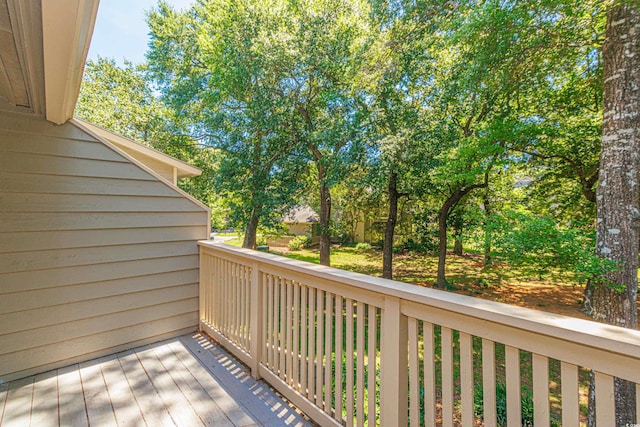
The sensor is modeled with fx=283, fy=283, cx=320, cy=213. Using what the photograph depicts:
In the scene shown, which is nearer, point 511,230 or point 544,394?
point 544,394

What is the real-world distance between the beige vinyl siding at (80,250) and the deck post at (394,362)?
7.96ft

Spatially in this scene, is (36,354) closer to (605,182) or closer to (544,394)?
(544,394)

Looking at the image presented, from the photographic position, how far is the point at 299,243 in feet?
55.8

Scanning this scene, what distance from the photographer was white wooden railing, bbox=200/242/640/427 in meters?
0.84

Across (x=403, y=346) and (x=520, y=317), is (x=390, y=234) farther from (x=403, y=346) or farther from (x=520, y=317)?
(x=520, y=317)

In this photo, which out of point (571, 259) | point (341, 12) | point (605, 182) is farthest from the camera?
point (341, 12)

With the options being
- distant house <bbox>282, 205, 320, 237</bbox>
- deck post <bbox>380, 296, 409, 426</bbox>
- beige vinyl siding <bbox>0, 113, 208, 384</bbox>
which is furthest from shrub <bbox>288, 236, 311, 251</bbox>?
deck post <bbox>380, 296, 409, 426</bbox>

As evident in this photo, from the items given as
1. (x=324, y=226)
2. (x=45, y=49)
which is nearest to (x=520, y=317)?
(x=45, y=49)

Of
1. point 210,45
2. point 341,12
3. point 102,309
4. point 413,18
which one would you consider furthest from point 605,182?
point 210,45

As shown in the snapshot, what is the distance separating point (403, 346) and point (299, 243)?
1585 centimetres

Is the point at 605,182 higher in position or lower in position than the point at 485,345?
higher

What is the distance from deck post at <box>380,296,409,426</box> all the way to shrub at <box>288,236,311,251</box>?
15.5m

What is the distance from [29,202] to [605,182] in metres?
5.41

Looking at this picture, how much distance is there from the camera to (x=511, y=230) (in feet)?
14.7
